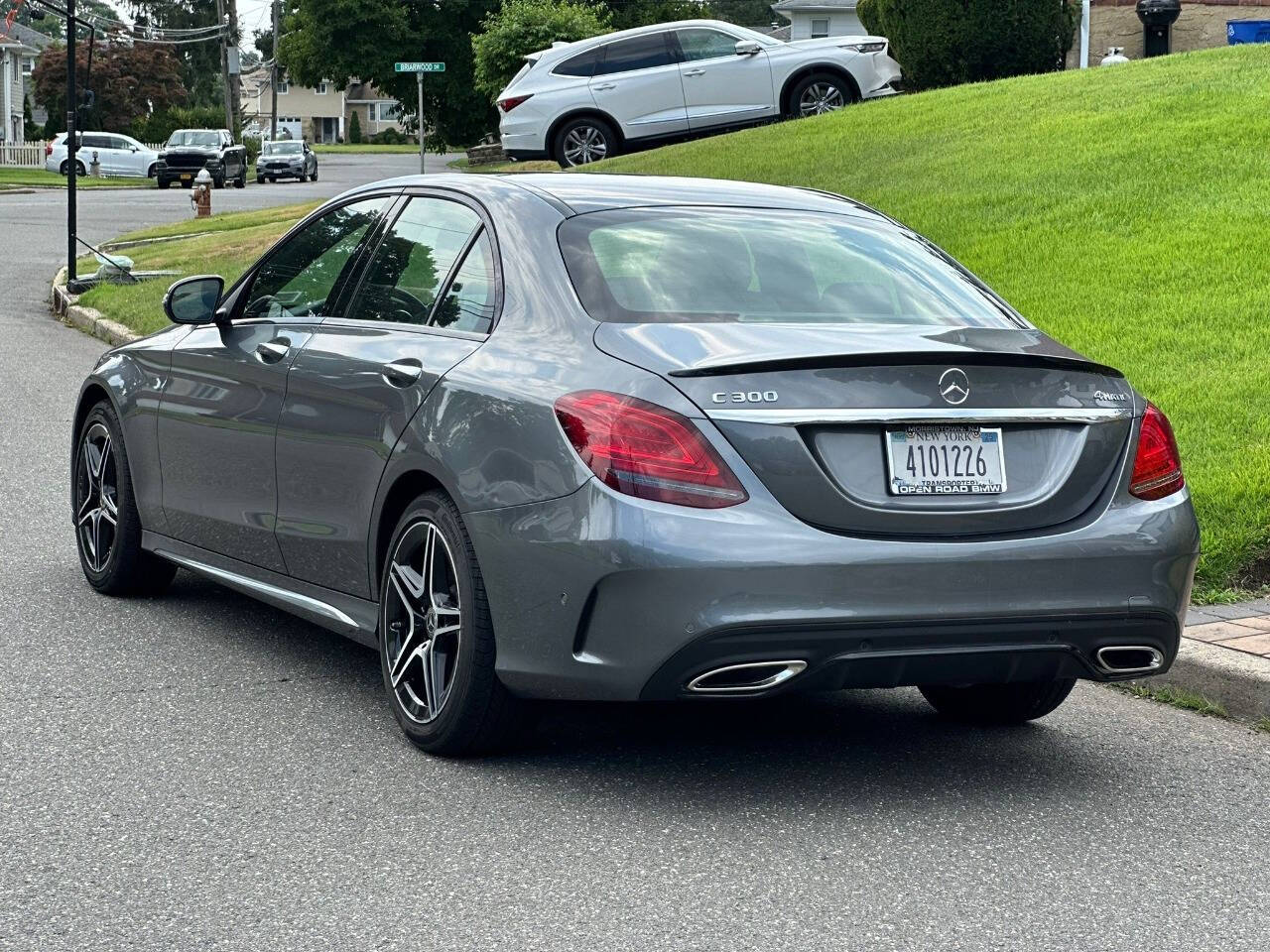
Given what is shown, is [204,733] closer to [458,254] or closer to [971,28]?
[458,254]

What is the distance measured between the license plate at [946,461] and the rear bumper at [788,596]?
5.4 inches

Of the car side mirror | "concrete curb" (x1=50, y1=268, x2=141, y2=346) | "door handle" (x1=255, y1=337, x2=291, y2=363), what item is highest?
the car side mirror

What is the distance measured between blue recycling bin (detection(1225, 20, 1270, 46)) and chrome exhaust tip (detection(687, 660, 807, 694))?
2300cm

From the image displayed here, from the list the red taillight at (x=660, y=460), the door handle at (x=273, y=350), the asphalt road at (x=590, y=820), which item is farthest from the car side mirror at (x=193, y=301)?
the red taillight at (x=660, y=460)

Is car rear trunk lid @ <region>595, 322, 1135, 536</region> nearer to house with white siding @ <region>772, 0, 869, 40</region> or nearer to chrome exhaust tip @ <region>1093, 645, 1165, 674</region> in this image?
chrome exhaust tip @ <region>1093, 645, 1165, 674</region>

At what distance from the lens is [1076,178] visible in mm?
14781

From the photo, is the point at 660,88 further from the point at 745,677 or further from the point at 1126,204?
the point at 745,677

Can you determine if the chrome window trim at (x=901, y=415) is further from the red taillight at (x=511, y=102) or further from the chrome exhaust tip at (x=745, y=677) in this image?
the red taillight at (x=511, y=102)

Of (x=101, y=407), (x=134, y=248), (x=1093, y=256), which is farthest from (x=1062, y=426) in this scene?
(x=134, y=248)

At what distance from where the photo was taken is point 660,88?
24.4 metres

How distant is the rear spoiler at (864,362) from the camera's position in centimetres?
452

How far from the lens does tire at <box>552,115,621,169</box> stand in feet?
80.0

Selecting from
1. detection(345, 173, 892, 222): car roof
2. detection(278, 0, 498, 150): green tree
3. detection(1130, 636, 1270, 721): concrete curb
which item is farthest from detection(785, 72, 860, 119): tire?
detection(278, 0, 498, 150): green tree

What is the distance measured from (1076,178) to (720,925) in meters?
11.8
